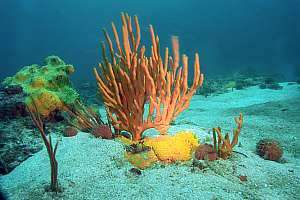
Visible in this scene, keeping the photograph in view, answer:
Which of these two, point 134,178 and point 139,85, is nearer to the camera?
point 134,178

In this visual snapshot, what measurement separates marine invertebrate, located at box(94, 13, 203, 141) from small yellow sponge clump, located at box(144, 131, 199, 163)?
0.28m

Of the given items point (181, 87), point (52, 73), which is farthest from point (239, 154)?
point (52, 73)

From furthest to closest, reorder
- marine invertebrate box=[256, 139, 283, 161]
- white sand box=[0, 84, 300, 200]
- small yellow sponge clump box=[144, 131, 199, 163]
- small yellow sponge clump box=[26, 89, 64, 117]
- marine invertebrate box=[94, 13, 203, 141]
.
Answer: small yellow sponge clump box=[26, 89, 64, 117] < marine invertebrate box=[256, 139, 283, 161] < marine invertebrate box=[94, 13, 203, 141] < small yellow sponge clump box=[144, 131, 199, 163] < white sand box=[0, 84, 300, 200]

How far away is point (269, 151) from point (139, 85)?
8.08 feet

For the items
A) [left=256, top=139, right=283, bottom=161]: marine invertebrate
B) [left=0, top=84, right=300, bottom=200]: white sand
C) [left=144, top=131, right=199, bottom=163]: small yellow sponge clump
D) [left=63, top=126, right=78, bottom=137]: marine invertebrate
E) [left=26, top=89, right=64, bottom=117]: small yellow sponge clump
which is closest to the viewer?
[left=0, top=84, right=300, bottom=200]: white sand

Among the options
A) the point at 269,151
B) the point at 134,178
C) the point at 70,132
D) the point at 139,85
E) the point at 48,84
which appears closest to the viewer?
the point at 134,178

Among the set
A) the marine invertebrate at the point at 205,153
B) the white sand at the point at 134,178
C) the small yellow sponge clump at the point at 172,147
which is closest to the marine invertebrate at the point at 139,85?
the small yellow sponge clump at the point at 172,147

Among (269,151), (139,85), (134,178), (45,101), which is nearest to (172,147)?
(134,178)

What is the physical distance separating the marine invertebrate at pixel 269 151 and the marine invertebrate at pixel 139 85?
160cm

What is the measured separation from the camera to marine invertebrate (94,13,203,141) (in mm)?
4117

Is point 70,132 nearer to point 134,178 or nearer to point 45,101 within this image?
point 45,101

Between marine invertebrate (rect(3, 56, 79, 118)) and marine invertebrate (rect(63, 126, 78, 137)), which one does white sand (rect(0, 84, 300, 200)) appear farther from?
marine invertebrate (rect(3, 56, 79, 118))

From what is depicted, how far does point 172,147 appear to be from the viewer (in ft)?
12.9

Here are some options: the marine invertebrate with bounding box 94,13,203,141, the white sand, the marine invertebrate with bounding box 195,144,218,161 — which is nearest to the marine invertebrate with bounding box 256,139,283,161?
the white sand
